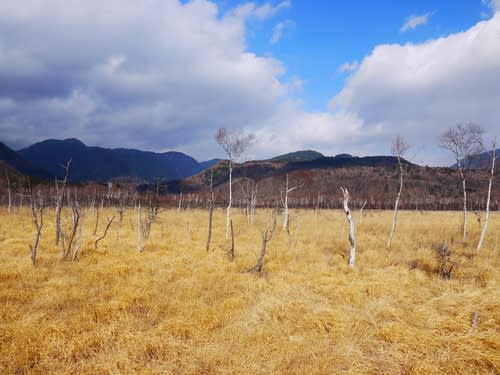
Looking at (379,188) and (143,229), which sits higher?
(379,188)

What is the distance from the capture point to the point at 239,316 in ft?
23.9

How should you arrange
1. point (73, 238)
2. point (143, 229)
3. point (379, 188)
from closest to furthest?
1. point (73, 238)
2. point (143, 229)
3. point (379, 188)

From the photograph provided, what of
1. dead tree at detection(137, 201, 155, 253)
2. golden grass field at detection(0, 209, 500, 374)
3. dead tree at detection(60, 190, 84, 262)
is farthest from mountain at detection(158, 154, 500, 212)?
golden grass field at detection(0, 209, 500, 374)

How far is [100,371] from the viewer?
16.5 ft

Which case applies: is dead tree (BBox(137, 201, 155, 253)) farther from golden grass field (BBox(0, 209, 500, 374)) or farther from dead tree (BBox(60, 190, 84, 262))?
dead tree (BBox(60, 190, 84, 262))

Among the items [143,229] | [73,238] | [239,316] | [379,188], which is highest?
[379,188]

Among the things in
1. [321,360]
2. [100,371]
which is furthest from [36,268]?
[321,360]

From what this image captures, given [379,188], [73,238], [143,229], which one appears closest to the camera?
[73,238]

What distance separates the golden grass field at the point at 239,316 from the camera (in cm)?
540

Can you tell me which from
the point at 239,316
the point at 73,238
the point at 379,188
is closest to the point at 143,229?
the point at 73,238

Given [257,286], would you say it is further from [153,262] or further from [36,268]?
[36,268]

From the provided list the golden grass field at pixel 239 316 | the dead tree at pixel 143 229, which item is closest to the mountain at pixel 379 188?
the dead tree at pixel 143 229

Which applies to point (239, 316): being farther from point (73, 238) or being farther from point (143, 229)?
point (73, 238)

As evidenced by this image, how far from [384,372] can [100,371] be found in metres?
4.76
